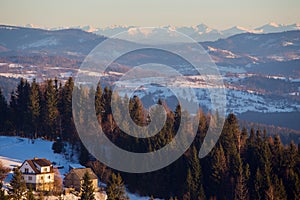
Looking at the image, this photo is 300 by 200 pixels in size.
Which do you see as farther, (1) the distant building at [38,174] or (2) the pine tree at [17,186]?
(1) the distant building at [38,174]

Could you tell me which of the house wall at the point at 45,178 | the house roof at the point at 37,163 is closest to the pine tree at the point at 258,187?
the house wall at the point at 45,178

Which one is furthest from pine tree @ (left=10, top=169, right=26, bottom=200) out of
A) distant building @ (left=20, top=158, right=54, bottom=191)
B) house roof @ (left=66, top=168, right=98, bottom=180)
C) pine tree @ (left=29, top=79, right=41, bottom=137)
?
pine tree @ (left=29, top=79, right=41, bottom=137)

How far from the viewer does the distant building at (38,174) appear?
60688mm

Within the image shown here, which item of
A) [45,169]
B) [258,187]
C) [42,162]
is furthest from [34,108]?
[258,187]

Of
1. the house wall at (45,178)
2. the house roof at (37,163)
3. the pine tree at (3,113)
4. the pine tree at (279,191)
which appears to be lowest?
the pine tree at (279,191)

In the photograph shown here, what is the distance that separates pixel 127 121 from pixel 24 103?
48.6ft

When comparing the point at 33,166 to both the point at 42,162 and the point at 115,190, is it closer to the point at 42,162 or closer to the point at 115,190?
the point at 42,162

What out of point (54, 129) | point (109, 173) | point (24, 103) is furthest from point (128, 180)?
point (24, 103)

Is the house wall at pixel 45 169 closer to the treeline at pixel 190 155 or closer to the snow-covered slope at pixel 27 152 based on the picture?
the snow-covered slope at pixel 27 152

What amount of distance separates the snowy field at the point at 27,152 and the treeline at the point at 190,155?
2040 millimetres

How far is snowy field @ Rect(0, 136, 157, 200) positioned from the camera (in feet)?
218

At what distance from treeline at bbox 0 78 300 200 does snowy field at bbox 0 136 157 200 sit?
2.04 metres

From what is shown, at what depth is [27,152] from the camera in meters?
70.2

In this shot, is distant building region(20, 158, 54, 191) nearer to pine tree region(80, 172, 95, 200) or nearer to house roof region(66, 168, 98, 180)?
house roof region(66, 168, 98, 180)
